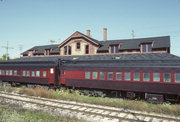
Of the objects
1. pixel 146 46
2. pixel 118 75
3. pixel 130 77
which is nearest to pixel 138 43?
pixel 146 46

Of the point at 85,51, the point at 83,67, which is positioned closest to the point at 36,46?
the point at 85,51

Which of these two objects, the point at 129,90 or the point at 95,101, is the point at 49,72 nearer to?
the point at 95,101

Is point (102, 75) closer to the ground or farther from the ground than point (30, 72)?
closer to the ground

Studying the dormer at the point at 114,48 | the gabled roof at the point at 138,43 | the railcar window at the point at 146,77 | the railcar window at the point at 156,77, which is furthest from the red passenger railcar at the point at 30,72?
the dormer at the point at 114,48

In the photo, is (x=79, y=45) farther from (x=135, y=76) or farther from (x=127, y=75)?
(x=135, y=76)

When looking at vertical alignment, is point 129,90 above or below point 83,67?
below

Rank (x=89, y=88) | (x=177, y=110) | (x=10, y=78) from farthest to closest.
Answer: (x=10, y=78), (x=89, y=88), (x=177, y=110)

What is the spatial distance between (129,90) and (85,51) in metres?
16.3

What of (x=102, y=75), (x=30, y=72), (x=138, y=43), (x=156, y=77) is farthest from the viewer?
(x=138, y=43)

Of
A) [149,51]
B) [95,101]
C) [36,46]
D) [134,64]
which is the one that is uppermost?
[36,46]

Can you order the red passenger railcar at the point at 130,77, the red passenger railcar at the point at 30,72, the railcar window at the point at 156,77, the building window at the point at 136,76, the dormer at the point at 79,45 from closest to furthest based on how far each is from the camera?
the red passenger railcar at the point at 130,77 < the railcar window at the point at 156,77 < the building window at the point at 136,76 < the red passenger railcar at the point at 30,72 < the dormer at the point at 79,45

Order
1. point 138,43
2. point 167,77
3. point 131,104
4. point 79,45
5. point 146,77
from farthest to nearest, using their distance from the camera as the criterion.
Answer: point 79,45, point 138,43, point 146,77, point 167,77, point 131,104

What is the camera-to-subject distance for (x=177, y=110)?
36.8 feet

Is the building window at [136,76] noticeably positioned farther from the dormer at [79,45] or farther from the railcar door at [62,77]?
the dormer at [79,45]
